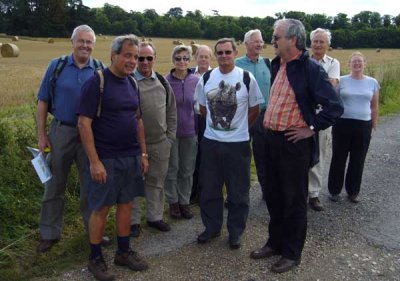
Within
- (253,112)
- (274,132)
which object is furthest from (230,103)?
(274,132)

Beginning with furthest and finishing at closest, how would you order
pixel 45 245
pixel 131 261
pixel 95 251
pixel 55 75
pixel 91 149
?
pixel 45 245 → pixel 55 75 → pixel 131 261 → pixel 95 251 → pixel 91 149

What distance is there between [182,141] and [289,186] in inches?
65.2

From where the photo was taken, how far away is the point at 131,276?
157 inches

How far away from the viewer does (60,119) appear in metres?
4.30

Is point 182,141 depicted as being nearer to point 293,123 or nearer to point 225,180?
point 225,180

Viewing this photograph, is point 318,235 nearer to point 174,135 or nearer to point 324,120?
point 324,120

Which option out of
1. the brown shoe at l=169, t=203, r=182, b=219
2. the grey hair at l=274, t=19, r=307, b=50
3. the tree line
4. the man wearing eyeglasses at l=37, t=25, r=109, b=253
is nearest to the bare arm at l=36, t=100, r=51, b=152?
the man wearing eyeglasses at l=37, t=25, r=109, b=253

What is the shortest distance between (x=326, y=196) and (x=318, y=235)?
4.65ft

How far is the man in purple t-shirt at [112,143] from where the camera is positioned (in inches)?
146

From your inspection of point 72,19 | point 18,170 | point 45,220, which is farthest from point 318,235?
point 72,19

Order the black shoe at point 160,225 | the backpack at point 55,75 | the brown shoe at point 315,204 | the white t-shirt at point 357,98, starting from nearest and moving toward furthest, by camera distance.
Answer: the backpack at point 55,75, the black shoe at point 160,225, the brown shoe at point 315,204, the white t-shirt at point 357,98

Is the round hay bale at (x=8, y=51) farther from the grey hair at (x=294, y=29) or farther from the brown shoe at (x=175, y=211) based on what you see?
the grey hair at (x=294, y=29)

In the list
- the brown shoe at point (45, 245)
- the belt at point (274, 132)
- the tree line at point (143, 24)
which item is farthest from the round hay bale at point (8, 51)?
the tree line at point (143, 24)

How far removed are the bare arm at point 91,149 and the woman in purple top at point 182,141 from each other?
1.58m
